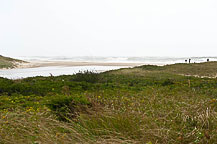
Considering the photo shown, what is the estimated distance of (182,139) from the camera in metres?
3.01

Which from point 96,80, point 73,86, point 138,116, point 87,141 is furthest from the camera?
point 96,80

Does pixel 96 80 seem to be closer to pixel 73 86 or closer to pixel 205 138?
pixel 73 86

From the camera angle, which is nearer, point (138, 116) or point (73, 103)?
point (138, 116)

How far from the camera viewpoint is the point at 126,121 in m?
3.79

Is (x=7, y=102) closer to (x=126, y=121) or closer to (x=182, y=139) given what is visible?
(x=126, y=121)

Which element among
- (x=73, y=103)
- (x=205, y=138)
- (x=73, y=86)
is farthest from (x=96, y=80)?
(x=205, y=138)

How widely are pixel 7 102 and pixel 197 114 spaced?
6.63 meters

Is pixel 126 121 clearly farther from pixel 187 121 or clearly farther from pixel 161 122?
pixel 187 121

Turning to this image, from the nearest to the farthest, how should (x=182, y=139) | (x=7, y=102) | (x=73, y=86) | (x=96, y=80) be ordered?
(x=182, y=139) < (x=7, y=102) < (x=73, y=86) < (x=96, y=80)

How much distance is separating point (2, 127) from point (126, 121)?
82.8 inches

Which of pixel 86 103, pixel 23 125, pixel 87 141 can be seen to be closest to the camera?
pixel 87 141

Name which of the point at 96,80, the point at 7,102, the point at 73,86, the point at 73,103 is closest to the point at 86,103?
the point at 73,103

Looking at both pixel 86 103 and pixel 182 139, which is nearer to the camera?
pixel 182 139

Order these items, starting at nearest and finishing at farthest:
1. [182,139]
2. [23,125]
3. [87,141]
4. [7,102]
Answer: [182,139] → [87,141] → [23,125] → [7,102]
